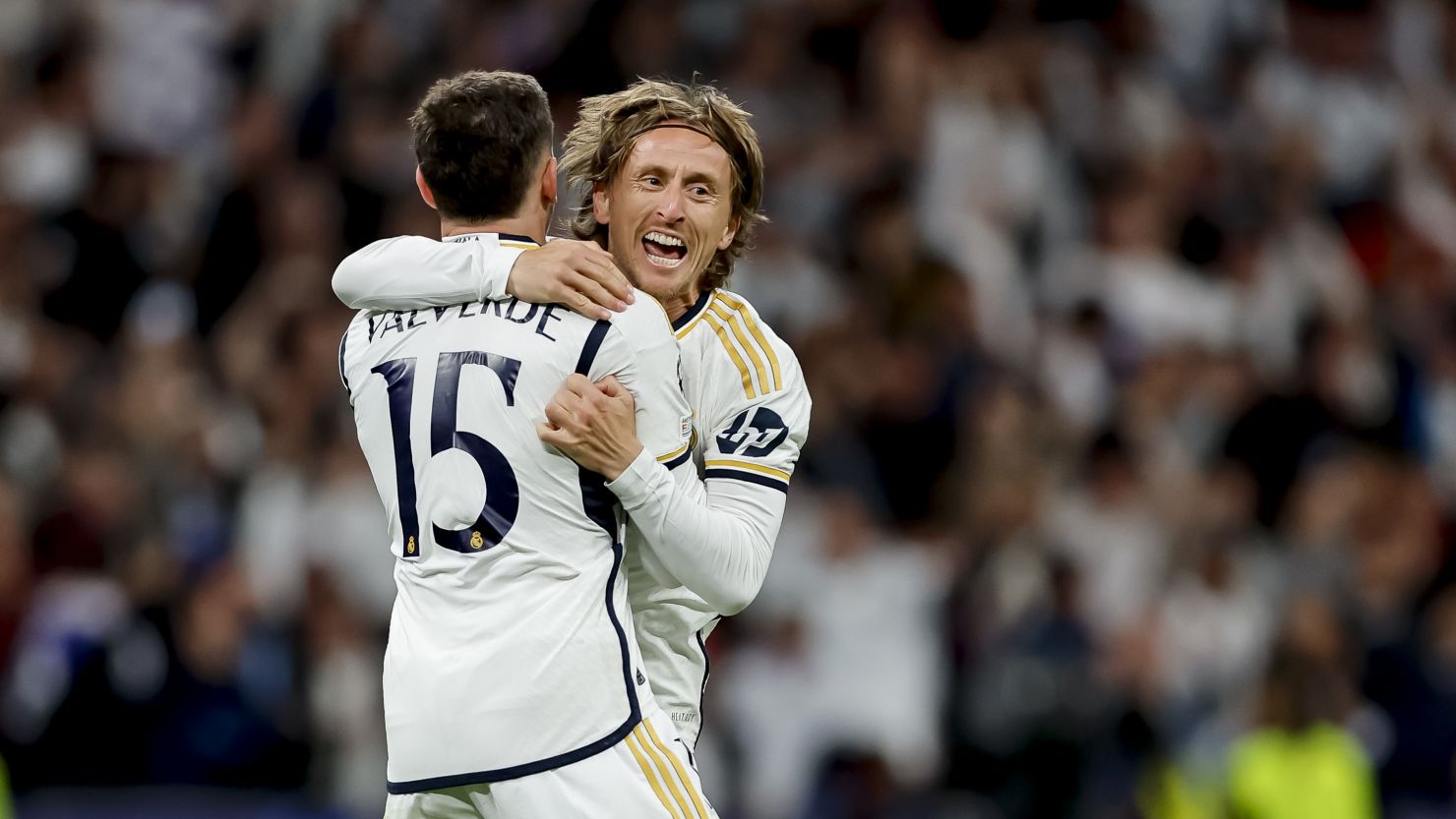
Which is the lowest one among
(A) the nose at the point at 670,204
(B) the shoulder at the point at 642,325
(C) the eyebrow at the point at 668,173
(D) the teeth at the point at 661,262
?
(B) the shoulder at the point at 642,325

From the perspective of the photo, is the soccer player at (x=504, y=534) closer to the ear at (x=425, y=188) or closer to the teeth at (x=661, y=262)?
the ear at (x=425, y=188)

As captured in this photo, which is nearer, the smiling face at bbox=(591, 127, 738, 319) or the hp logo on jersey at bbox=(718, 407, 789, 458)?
the hp logo on jersey at bbox=(718, 407, 789, 458)

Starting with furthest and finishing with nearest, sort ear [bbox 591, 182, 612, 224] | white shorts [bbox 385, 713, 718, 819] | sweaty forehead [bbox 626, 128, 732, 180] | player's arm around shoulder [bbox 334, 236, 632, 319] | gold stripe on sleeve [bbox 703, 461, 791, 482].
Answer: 1. ear [bbox 591, 182, 612, 224]
2. sweaty forehead [bbox 626, 128, 732, 180]
3. gold stripe on sleeve [bbox 703, 461, 791, 482]
4. player's arm around shoulder [bbox 334, 236, 632, 319]
5. white shorts [bbox 385, 713, 718, 819]

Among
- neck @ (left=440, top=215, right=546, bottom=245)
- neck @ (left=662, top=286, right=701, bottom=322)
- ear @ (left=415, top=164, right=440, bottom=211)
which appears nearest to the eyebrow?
neck @ (left=662, top=286, right=701, bottom=322)

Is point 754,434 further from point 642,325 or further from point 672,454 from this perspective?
point 642,325

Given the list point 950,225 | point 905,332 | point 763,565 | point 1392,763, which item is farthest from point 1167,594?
point 763,565

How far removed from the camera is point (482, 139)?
4129mm

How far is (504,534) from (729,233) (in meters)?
1.06

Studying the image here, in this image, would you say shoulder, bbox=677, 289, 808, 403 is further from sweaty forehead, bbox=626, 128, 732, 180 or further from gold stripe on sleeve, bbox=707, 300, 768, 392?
sweaty forehead, bbox=626, 128, 732, 180

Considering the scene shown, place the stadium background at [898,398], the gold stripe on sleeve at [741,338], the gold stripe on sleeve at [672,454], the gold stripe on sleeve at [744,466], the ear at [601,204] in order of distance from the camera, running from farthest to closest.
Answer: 1. the stadium background at [898,398]
2. the ear at [601,204]
3. the gold stripe on sleeve at [741,338]
4. the gold stripe on sleeve at [744,466]
5. the gold stripe on sleeve at [672,454]

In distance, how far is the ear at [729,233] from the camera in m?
4.72

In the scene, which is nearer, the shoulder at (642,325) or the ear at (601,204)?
the shoulder at (642,325)

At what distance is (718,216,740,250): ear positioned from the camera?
4.72 m

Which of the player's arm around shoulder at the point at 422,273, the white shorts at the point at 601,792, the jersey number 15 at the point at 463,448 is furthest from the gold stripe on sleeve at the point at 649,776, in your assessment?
the player's arm around shoulder at the point at 422,273
